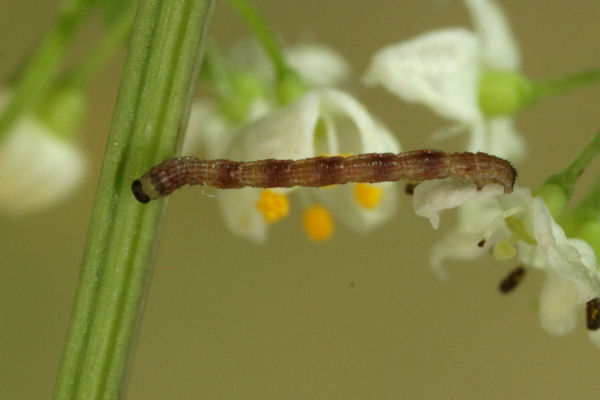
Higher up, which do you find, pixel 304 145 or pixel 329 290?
pixel 329 290

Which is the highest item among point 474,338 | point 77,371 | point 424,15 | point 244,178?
point 424,15

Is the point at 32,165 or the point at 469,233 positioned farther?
the point at 32,165

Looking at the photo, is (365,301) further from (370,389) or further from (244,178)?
(244,178)

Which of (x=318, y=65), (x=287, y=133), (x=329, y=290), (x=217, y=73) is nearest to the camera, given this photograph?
(x=287, y=133)

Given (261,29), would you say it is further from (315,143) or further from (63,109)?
(63,109)

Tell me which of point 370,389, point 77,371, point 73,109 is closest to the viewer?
point 77,371

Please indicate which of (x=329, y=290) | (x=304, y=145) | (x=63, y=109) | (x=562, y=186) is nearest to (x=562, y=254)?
(x=562, y=186)

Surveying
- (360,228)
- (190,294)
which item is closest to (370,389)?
(190,294)
